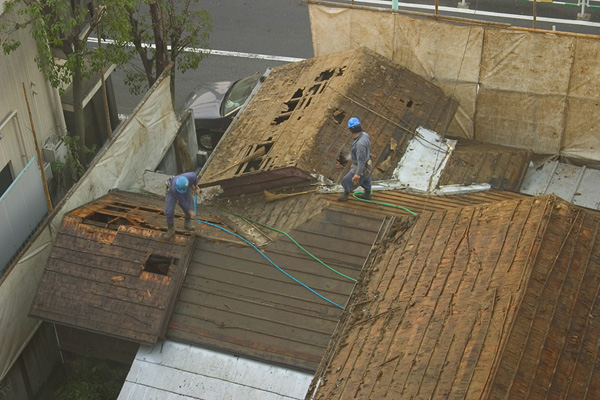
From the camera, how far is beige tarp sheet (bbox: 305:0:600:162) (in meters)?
15.5

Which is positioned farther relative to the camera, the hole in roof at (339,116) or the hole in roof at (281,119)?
the hole in roof at (281,119)

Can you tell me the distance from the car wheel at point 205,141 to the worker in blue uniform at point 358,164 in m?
6.58

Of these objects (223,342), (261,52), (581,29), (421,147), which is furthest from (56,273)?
(581,29)

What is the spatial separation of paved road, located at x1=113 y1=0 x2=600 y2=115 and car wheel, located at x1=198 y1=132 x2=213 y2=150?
201 centimetres

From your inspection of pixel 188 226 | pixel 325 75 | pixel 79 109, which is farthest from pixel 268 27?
pixel 188 226

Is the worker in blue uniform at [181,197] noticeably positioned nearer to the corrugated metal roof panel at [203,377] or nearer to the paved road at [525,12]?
the corrugated metal roof panel at [203,377]

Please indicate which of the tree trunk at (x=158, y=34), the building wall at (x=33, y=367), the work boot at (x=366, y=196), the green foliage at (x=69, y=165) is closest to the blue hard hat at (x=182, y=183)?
the work boot at (x=366, y=196)

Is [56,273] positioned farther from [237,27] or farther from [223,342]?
[237,27]

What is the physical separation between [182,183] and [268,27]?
478 inches

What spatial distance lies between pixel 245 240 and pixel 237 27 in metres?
12.4

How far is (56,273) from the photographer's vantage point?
41.0ft

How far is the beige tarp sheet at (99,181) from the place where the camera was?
40.8ft

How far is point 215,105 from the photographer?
18922mm

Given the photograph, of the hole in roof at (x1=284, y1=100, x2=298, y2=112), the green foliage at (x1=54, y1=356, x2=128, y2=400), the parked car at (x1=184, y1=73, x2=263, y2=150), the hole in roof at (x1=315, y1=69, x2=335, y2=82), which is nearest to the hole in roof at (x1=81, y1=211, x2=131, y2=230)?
the green foliage at (x1=54, y1=356, x2=128, y2=400)
